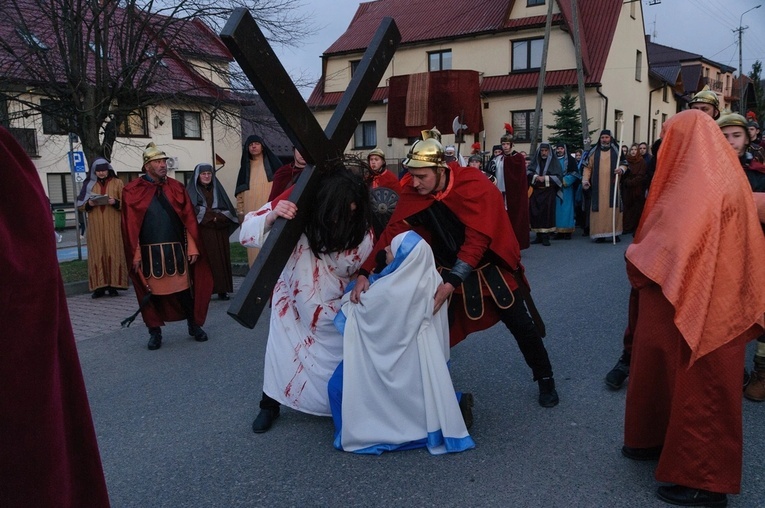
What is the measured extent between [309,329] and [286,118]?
1.37 meters

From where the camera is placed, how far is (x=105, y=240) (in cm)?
909

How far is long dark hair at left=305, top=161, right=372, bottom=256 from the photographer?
138 inches

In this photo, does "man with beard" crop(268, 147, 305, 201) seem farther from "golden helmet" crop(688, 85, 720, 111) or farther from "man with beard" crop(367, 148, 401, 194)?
"golden helmet" crop(688, 85, 720, 111)

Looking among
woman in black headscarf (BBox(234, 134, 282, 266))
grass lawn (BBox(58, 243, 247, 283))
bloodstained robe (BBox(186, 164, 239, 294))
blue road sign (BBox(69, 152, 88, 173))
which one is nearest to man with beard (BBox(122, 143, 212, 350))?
bloodstained robe (BBox(186, 164, 239, 294))

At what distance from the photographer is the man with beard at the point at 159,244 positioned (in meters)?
6.07

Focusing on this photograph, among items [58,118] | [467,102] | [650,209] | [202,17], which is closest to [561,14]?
[467,102]

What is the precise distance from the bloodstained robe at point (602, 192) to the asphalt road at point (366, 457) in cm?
745

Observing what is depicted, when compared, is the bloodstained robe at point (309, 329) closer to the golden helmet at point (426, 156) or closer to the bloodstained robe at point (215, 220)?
the golden helmet at point (426, 156)

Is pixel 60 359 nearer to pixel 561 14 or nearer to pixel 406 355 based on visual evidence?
pixel 406 355

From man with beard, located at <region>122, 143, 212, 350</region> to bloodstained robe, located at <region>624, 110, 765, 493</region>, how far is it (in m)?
4.59

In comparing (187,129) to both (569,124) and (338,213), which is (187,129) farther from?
(338,213)

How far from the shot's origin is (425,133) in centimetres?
566

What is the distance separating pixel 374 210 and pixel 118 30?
9808 mm

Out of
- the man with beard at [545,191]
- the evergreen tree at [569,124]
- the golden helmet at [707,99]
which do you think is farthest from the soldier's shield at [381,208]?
the evergreen tree at [569,124]
